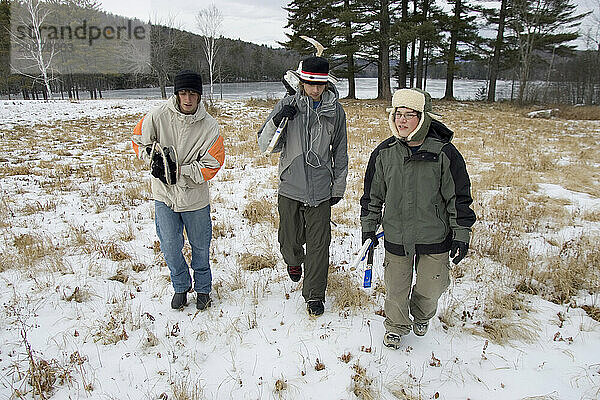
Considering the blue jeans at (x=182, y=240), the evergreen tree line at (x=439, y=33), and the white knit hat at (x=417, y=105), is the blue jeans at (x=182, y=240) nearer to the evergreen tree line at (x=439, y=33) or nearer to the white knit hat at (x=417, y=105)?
the white knit hat at (x=417, y=105)

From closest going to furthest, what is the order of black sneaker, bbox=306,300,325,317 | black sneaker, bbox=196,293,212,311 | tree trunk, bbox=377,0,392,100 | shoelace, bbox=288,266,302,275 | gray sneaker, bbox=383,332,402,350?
1. gray sneaker, bbox=383,332,402,350
2. black sneaker, bbox=306,300,325,317
3. black sneaker, bbox=196,293,212,311
4. shoelace, bbox=288,266,302,275
5. tree trunk, bbox=377,0,392,100

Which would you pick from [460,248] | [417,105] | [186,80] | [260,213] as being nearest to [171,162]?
[186,80]

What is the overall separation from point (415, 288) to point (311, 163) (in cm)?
143

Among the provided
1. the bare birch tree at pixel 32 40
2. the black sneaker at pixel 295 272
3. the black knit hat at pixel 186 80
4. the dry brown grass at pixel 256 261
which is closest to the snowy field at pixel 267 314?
the dry brown grass at pixel 256 261

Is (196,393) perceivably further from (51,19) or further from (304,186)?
(51,19)

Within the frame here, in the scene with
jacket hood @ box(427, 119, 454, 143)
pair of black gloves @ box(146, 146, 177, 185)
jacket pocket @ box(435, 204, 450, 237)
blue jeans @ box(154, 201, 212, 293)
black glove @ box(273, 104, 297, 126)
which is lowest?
blue jeans @ box(154, 201, 212, 293)

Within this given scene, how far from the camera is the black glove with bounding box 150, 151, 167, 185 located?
10.1ft

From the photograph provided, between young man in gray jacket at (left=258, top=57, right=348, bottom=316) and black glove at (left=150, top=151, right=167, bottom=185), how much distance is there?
0.91 meters

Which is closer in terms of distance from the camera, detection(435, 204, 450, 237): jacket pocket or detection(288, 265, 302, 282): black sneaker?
detection(435, 204, 450, 237): jacket pocket

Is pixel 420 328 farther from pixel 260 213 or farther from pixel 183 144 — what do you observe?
pixel 260 213

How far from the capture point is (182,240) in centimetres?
342

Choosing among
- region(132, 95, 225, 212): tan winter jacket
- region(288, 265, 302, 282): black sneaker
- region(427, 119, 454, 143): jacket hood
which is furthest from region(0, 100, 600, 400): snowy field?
region(427, 119, 454, 143): jacket hood

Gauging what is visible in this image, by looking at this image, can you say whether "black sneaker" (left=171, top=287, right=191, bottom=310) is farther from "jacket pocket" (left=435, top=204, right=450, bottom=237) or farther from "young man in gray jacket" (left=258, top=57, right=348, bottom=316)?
"jacket pocket" (left=435, top=204, right=450, bottom=237)

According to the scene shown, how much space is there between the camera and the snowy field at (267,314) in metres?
2.70
